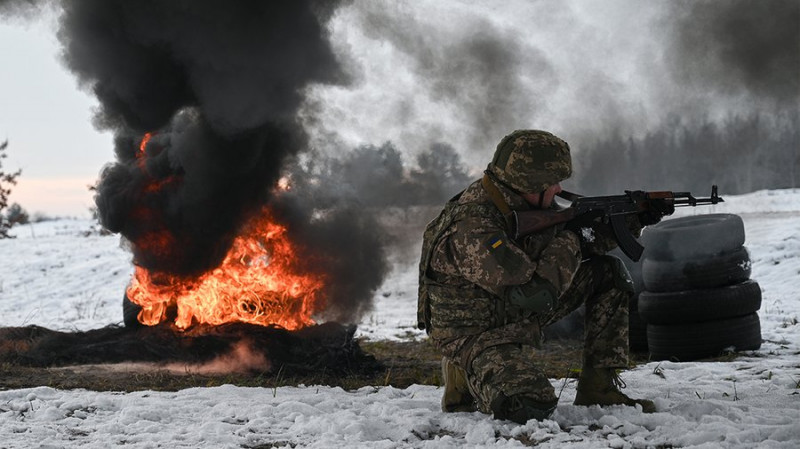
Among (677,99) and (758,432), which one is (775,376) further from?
(677,99)

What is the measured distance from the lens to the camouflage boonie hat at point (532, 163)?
4316mm

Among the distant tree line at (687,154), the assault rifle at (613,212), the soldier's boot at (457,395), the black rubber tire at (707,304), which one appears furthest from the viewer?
the distant tree line at (687,154)

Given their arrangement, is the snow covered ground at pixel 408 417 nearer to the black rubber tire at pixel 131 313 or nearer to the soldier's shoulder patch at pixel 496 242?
the soldier's shoulder patch at pixel 496 242

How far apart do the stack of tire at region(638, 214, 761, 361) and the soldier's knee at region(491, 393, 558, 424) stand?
9.06 feet

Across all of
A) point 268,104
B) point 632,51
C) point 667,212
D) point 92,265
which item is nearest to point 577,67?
point 632,51

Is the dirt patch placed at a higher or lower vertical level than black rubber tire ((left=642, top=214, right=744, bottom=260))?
lower

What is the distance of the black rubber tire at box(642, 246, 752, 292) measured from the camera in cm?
645

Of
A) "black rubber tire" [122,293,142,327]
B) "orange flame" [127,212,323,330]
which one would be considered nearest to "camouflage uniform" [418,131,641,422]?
"orange flame" [127,212,323,330]

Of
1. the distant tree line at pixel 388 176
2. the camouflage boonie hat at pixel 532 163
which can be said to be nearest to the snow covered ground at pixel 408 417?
the camouflage boonie hat at pixel 532 163

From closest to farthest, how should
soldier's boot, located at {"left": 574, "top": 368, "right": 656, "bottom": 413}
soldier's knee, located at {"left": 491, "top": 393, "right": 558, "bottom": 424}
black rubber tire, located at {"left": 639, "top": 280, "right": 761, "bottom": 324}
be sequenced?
soldier's knee, located at {"left": 491, "top": 393, "right": 558, "bottom": 424}
soldier's boot, located at {"left": 574, "top": 368, "right": 656, "bottom": 413}
black rubber tire, located at {"left": 639, "top": 280, "right": 761, "bottom": 324}

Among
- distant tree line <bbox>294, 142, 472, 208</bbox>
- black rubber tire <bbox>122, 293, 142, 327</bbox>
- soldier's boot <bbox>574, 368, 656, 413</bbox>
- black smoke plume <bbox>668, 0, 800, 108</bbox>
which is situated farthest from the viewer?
distant tree line <bbox>294, 142, 472, 208</bbox>

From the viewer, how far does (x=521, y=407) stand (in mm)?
4129

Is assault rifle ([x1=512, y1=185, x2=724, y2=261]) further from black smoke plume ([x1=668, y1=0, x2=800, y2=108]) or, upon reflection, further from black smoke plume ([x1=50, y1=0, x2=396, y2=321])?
black smoke plume ([x1=50, y1=0, x2=396, y2=321])

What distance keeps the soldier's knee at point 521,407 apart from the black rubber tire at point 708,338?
2.71 metres
